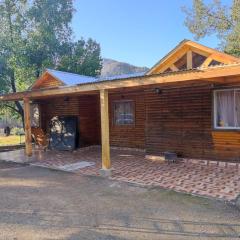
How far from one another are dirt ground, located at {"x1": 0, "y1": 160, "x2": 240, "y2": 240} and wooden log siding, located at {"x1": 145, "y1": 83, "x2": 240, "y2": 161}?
131 inches

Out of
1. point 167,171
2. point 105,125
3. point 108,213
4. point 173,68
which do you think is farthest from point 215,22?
point 108,213

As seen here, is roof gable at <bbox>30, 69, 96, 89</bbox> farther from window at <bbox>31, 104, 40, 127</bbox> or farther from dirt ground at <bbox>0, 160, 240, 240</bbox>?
dirt ground at <bbox>0, 160, 240, 240</bbox>

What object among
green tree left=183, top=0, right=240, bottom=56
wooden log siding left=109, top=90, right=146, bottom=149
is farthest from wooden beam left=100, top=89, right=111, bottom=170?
green tree left=183, top=0, right=240, bottom=56

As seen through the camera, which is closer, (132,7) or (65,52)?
(65,52)

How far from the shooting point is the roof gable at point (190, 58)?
7824 millimetres

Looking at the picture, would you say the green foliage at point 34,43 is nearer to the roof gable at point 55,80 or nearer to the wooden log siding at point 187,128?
the roof gable at point 55,80

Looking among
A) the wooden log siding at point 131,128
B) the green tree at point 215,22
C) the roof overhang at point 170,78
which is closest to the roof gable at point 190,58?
the roof overhang at point 170,78

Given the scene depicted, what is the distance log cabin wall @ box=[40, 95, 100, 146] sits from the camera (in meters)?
12.8

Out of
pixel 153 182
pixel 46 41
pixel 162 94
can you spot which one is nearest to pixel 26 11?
pixel 46 41

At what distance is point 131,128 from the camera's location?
12008 mm

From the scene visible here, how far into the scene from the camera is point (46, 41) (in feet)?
58.1

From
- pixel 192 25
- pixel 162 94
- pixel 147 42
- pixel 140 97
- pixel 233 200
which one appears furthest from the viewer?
pixel 147 42

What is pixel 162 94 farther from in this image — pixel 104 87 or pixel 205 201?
pixel 205 201

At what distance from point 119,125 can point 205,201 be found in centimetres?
731
